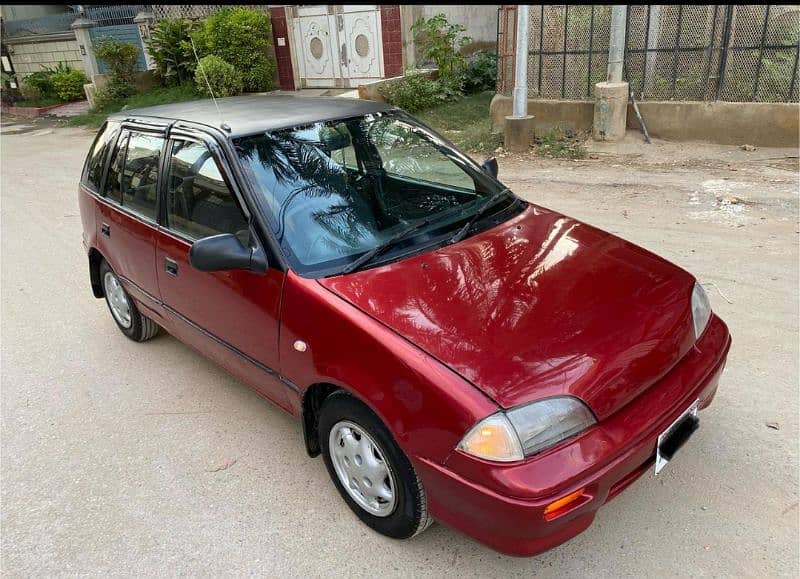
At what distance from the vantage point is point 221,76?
14.4m

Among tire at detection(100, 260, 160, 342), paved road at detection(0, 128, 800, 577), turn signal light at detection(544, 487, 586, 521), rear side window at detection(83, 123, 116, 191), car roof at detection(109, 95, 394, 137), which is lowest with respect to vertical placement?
paved road at detection(0, 128, 800, 577)

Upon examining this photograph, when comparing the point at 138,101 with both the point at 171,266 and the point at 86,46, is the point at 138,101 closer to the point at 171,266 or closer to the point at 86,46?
the point at 86,46

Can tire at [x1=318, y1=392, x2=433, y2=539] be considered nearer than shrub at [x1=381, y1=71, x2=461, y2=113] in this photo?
Yes

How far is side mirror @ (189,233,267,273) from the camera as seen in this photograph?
2637 mm

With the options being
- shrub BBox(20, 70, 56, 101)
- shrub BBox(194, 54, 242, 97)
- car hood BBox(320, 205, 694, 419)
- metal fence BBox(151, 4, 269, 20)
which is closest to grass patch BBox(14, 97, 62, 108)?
shrub BBox(20, 70, 56, 101)

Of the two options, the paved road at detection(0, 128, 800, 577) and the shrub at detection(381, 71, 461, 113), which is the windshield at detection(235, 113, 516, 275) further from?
the shrub at detection(381, 71, 461, 113)

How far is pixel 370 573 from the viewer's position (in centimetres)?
245

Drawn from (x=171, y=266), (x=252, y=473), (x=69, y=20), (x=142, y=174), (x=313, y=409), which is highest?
(x=69, y=20)

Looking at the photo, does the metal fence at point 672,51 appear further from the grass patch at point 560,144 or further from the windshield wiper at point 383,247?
the windshield wiper at point 383,247

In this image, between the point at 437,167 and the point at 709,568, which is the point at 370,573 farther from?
the point at 437,167

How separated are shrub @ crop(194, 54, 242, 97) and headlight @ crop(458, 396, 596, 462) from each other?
45.4ft

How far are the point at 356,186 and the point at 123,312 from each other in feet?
7.53

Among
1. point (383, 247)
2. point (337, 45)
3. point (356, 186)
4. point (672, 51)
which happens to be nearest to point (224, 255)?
point (383, 247)

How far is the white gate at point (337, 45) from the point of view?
13.9 metres
